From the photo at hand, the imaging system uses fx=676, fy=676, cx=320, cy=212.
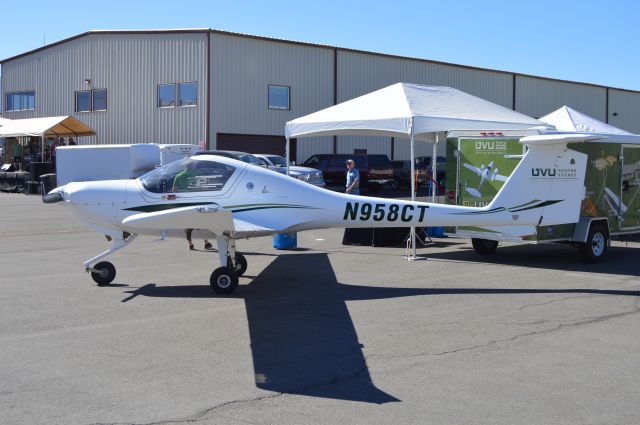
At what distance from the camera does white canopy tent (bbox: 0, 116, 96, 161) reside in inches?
1299

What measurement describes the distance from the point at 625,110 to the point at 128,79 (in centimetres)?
3752

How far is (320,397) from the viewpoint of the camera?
5141mm

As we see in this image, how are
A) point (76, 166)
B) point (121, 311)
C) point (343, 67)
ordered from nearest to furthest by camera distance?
point (121, 311), point (76, 166), point (343, 67)

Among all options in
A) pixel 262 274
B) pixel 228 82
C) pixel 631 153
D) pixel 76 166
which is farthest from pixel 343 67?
pixel 262 274

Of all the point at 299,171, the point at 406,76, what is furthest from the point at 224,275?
the point at 406,76

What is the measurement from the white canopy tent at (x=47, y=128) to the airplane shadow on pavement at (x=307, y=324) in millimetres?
24674

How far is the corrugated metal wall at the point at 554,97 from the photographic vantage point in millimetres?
44719

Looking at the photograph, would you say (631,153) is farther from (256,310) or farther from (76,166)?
(76,166)

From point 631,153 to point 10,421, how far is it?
1210cm

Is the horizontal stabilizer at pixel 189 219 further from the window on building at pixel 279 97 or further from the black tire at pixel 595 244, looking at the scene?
the window on building at pixel 279 97

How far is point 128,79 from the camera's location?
34.9 m

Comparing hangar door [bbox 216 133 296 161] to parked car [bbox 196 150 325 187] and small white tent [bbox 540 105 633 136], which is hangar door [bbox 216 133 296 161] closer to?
parked car [bbox 196 150 325 187]

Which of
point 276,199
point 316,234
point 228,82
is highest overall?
point 228,82

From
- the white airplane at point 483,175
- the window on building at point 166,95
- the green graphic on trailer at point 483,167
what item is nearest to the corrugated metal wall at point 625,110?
the window on building at point 166,95
